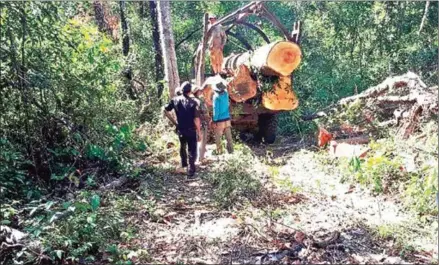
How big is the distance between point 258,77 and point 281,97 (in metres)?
0.58

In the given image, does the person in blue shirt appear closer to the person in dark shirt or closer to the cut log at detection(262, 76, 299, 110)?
the person in dark shirt

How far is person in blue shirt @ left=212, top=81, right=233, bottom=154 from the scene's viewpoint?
271 inches

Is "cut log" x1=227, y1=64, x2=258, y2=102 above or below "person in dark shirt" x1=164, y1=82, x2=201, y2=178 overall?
above

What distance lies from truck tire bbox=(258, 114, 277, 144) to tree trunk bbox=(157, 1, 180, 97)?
1962 millimetres

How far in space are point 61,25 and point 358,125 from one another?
5365mm

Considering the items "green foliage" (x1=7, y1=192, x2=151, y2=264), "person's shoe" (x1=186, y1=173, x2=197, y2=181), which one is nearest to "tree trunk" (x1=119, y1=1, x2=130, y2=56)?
"person's shoe" (x1=186, y1=173, x2=197, y2=181)

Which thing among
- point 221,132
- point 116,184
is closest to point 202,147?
point 221,132

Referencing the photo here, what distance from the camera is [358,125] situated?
792cm

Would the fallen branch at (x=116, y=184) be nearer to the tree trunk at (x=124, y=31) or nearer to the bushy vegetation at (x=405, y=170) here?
the bushy vegetation at (x=405, y=170)

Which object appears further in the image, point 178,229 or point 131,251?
point 178,229

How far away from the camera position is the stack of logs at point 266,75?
7.51 meters

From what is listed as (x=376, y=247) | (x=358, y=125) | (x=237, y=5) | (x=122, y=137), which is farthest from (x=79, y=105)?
(x=237, y=5)

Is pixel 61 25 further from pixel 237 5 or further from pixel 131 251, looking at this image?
pixel 237 5

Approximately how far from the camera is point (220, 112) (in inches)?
273
